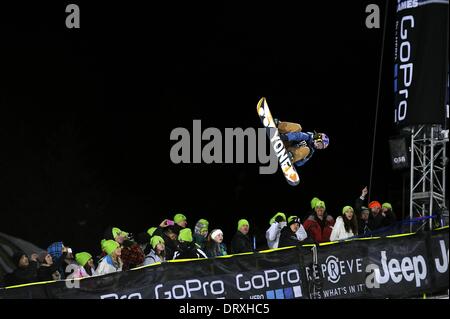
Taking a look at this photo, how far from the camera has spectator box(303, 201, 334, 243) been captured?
1161 cm

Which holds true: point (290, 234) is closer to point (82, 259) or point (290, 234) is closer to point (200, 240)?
point (200, 240)

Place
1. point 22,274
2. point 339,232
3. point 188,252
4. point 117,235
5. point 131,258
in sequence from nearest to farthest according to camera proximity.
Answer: point 22,274
point 131,258
point 188,252
point 117,235
point 339,232

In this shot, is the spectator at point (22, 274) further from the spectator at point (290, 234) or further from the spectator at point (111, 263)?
the spectator at point (290, 234)

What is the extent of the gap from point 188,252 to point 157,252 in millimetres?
420

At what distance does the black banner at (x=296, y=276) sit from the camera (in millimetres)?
9016

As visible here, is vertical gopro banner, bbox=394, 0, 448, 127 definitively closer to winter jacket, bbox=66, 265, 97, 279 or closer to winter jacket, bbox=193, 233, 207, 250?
winter jacket, bbox=193, 233, 207, 250

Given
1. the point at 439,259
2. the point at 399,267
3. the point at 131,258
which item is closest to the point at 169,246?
the point at 131,258

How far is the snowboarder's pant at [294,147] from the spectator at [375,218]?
A: 2.45 m

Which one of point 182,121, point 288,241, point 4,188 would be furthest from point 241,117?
point 288,241

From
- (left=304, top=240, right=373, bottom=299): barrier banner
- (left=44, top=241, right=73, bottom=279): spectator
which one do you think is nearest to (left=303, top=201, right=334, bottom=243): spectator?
(left=304, top=240, right=373, bottom=299): barrier banner

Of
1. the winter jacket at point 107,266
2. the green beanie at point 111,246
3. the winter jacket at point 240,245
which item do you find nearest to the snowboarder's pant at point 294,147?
the winter jacket at point 240,245

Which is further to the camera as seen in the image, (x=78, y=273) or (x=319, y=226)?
(x=319, y=226)

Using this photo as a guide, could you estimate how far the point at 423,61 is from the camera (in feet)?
35.1

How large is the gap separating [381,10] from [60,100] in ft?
20.6
